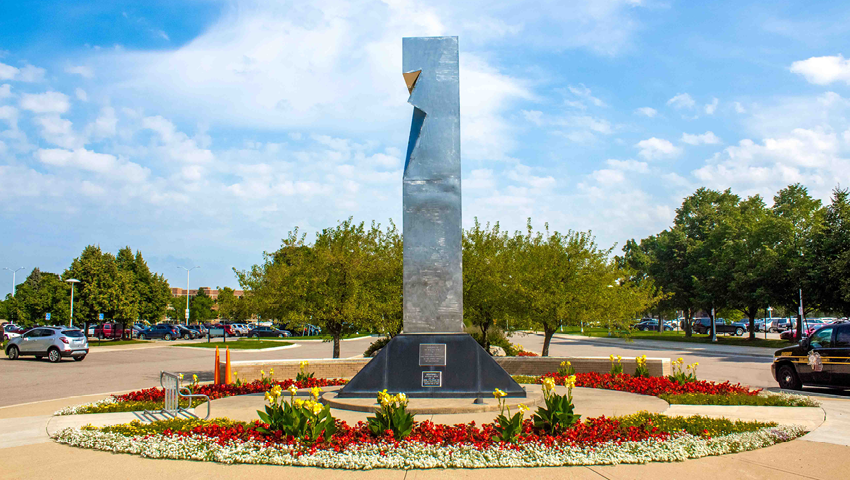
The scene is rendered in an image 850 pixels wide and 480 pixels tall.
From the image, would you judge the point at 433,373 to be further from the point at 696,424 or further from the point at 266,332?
the point at 266,332

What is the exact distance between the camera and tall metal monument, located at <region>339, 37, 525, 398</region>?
11453mm

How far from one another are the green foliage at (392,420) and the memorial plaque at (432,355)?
341 cm

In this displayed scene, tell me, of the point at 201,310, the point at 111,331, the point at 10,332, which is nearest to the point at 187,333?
the point at 111,331

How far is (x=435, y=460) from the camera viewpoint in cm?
708

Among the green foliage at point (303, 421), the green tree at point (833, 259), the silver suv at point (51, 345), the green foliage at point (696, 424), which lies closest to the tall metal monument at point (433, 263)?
the green foliage at point (696, 424)

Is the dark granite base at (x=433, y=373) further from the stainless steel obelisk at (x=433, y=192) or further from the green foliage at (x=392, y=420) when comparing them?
the green foliage at (x=392, y=420)

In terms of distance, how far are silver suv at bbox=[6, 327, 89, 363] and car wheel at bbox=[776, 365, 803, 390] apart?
28647 millimetres

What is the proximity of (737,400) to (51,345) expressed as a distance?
28.6 m

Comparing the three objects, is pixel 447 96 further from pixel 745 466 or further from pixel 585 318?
pixel 585 318

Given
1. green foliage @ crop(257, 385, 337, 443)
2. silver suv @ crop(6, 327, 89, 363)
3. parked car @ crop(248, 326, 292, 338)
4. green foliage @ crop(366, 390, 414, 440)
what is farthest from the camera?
parked car @ crop(248, 326, 292, 338)

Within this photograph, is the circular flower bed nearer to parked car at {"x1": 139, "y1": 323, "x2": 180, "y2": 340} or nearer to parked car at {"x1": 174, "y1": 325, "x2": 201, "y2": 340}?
parked car at {"x1": 139, "y1": 323, "x2": 180, "y2": 340}

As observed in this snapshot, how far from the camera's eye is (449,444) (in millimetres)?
7590

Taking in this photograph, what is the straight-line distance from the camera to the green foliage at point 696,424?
8328 mm

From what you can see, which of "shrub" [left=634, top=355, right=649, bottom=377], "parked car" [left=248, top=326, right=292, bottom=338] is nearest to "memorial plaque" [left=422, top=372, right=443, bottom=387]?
"shrub" [left=634, top=355, right=649, bottom=377]
